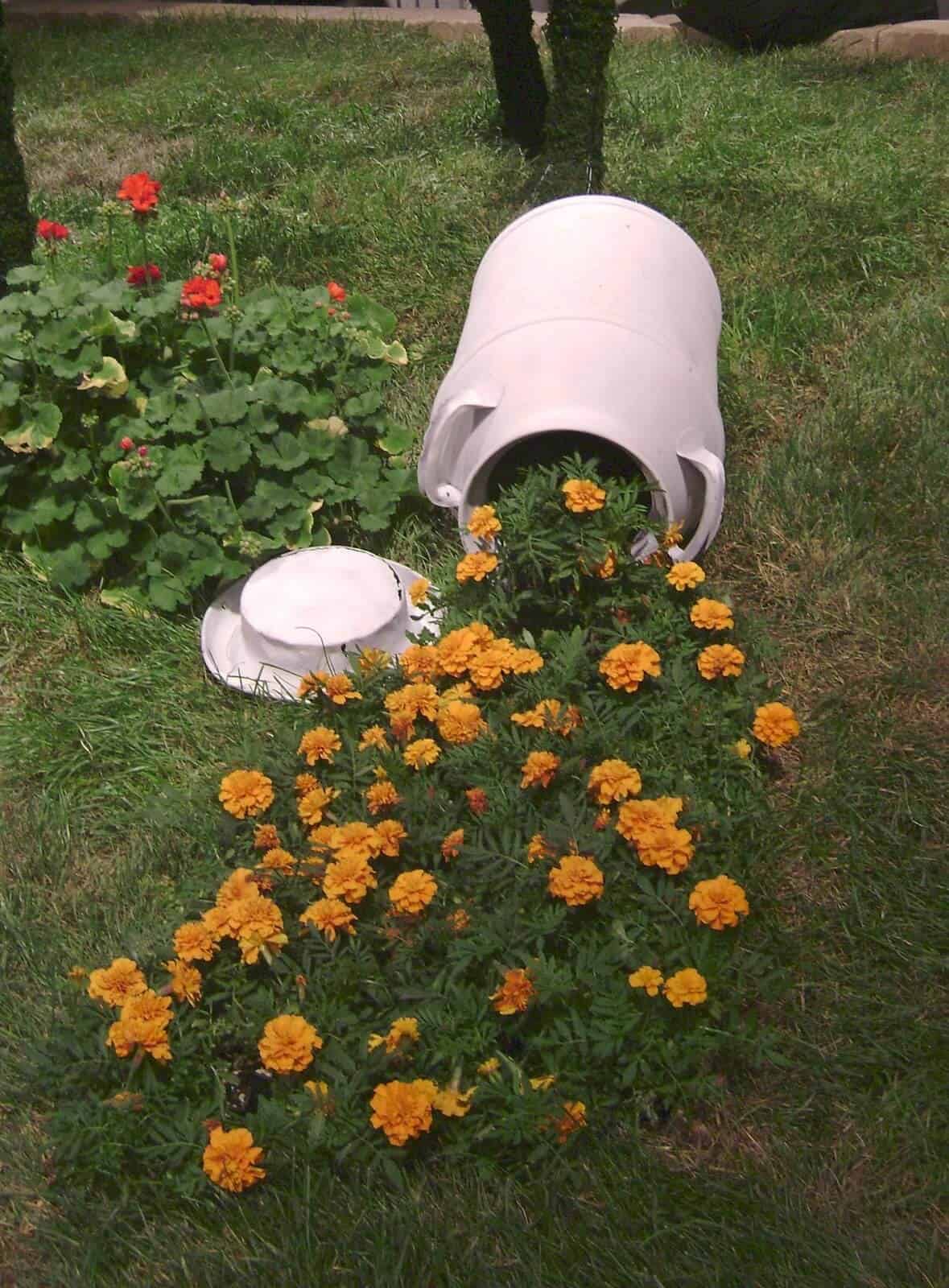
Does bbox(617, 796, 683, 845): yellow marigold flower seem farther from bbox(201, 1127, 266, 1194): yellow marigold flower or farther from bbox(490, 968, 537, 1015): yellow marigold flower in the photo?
bbox(201, 1127, 266, 1194): yellow marigold flower

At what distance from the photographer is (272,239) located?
4.38 meters

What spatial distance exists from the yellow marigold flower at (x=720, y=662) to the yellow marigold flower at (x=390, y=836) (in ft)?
2.21

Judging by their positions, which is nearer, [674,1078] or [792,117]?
[674,1078]

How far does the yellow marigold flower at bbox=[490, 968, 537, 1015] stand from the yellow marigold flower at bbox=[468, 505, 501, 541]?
101 centimetres

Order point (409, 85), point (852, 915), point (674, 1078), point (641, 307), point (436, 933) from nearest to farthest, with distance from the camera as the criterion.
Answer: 1. point (674, 1078)
2. point (436, 933)
3. point (852, 915)
4. point (641, 307)
5. point (409, 85)

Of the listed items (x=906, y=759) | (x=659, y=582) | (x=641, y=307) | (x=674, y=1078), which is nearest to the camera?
(x=674, y=1078)

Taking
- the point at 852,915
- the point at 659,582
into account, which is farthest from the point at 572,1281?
the point at 659,582

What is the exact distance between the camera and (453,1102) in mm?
1802

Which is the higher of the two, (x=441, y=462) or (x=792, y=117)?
(x=441, y=462)

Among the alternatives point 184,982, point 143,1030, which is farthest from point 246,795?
point 143,1030

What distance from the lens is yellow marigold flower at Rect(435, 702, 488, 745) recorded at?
2.30 m

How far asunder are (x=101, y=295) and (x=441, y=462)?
87 cm

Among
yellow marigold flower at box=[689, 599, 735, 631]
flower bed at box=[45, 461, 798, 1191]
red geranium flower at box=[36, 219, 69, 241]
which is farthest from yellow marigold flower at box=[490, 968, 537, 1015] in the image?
red geranium flower at box=[36, 219, 69, 241]

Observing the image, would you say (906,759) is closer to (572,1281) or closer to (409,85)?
(572,1281)
